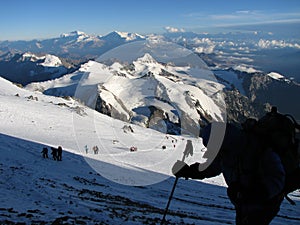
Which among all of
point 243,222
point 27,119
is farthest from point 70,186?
point 27,119

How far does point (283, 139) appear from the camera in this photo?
5539mm

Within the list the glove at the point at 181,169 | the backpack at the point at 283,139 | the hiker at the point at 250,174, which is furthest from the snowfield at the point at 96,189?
the backpack at the point at 283,139

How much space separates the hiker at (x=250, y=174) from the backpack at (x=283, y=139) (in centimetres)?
16

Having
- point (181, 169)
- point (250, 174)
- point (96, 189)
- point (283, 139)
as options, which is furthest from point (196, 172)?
point (96, 189)

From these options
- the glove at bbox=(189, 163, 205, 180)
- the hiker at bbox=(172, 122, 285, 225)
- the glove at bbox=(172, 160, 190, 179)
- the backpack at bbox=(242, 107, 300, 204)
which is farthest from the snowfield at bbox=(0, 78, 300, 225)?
the backpack at bbox=(242, 107, 300, 204)

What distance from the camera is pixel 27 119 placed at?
60719 millimetres

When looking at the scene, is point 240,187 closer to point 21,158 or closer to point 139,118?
point 21,158

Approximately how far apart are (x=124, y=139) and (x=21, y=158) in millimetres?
32001

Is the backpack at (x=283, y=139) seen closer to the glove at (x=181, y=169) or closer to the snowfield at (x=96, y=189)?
the glove at (x=181, y=169)

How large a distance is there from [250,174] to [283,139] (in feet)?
2.87

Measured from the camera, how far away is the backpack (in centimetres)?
551

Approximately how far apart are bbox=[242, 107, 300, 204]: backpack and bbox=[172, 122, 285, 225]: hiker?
161 millimetres

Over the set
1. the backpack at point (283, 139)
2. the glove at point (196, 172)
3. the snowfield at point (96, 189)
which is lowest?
the snowfield at point (96, 189)

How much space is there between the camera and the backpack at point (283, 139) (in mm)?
5512
